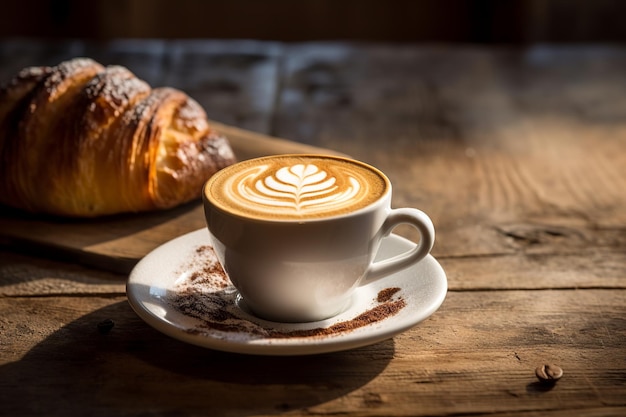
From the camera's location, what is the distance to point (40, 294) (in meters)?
1.19

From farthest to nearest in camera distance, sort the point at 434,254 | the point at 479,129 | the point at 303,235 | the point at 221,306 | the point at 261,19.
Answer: the point at 261,19
the point at 479,129
the point at 434,254
the point at 221,306
the point at 303,235

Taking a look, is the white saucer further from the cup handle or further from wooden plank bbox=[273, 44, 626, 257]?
wooden plank bbox=[273, 44, 626, 257]


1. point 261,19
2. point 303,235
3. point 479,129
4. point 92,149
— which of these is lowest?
point 261,19

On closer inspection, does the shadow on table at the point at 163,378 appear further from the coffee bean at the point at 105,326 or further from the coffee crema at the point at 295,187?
the coffee crema at the point at 295,187

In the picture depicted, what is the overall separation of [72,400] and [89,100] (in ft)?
2.28

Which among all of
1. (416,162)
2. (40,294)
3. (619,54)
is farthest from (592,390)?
(619,54)

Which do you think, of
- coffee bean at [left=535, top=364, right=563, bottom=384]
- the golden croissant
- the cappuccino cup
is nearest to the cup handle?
the cappuccino cup

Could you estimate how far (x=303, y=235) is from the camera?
3.11 feet

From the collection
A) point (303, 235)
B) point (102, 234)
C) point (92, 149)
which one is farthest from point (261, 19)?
point (303, 235)

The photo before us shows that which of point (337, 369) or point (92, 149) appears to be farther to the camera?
point (92, 149)

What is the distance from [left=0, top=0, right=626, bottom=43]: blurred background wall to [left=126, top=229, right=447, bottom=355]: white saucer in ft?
8.70

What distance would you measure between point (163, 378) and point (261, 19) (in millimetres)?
2934

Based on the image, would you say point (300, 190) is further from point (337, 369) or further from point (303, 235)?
point (337, 369)

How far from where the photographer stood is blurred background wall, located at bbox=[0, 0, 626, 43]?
12.0 feet
